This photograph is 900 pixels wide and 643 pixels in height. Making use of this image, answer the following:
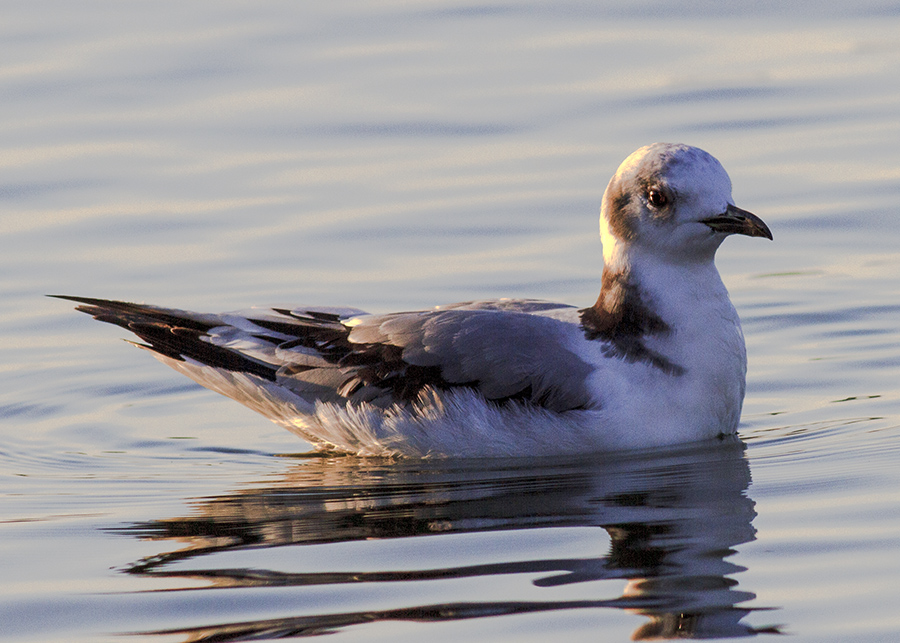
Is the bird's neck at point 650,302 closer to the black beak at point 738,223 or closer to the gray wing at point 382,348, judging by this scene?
the gray wing at point 382,348

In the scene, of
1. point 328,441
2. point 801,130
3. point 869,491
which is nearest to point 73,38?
point 801,130

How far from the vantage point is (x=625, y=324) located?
9.40 m

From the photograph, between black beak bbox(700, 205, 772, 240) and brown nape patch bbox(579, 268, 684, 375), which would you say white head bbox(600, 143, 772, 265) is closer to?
black beak bbox(700, 205, 772, 240)

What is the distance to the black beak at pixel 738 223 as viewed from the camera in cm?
887

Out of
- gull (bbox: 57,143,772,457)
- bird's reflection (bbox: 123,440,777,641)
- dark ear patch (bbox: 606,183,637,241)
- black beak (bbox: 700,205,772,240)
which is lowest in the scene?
bird's reflection (bbox: 123,440,777,641)

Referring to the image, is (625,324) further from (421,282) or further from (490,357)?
(421,282)

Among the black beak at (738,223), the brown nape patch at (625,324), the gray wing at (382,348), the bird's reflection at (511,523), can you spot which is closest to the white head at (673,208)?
the black beak at (738,223)

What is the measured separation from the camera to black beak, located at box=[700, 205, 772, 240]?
Answer: 8.87 meters

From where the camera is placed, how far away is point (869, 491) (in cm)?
823

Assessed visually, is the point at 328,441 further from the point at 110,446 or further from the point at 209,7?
the point at 209,7

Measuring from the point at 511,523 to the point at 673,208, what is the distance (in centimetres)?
217

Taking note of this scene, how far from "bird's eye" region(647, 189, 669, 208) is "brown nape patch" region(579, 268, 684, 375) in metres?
0.46

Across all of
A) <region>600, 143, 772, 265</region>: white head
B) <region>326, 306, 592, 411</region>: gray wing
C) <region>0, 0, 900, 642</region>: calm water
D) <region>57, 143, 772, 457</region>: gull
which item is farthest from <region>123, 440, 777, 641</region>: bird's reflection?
<region>600, 143, 772, 265</region>: white head

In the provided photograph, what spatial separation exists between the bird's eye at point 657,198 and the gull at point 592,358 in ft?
0.03
